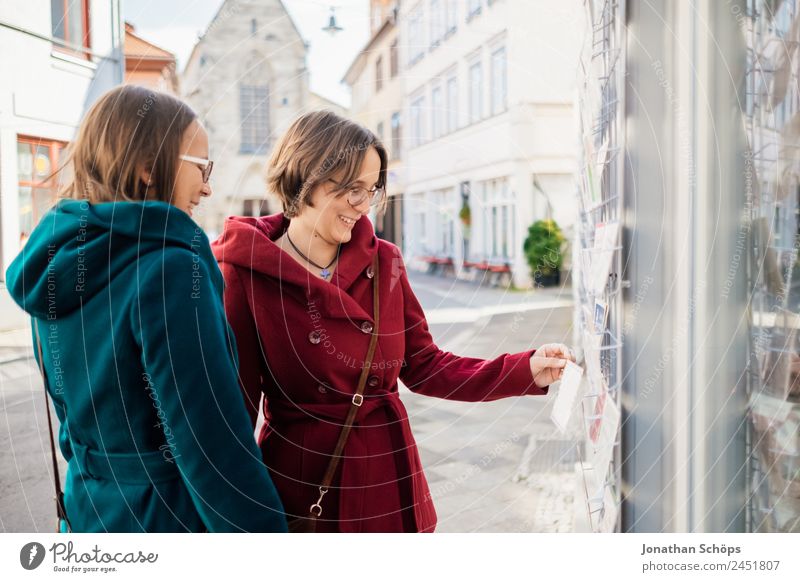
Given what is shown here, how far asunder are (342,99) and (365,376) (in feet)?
2.49

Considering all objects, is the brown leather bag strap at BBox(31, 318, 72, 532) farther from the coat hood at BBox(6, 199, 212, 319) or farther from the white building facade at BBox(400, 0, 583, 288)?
the white building facade at BBox(400, 0, 583, 288)

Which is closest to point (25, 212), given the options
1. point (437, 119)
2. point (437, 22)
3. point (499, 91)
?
point (437, 22)

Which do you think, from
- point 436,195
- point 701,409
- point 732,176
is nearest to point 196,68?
point 732,176

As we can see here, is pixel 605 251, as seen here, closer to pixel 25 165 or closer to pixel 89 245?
pixel 89 245

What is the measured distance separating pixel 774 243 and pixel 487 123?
2701mm

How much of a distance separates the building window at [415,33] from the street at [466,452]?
825 mm

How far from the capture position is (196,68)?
61.0 inches

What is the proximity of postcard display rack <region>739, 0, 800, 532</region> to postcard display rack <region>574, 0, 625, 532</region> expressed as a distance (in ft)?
0.68

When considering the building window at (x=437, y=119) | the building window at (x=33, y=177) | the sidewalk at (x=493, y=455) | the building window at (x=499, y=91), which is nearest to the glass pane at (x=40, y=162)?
the building window at (x=33, y=177)

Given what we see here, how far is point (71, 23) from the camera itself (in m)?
1.45

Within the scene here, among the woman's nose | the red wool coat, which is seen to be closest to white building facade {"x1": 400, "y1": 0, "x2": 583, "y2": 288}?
the woman's nose

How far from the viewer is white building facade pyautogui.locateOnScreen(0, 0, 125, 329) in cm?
136

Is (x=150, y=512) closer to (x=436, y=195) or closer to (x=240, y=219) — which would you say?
(x=240, y=219)

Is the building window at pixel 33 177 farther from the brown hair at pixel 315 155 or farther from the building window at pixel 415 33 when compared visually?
the building window at pixel 415 33
